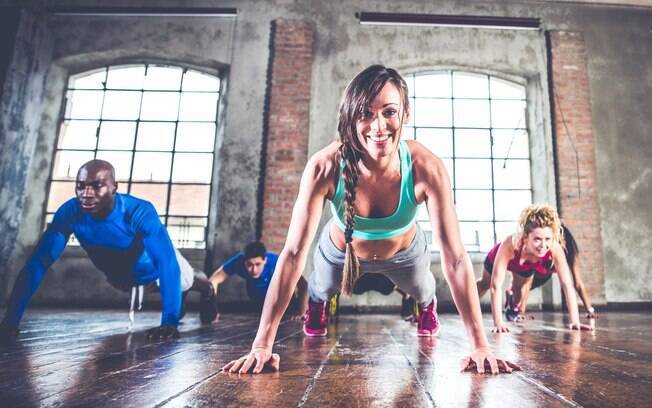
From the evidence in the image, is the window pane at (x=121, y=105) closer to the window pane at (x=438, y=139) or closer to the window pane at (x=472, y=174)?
the window pane at (x=438, y=139)

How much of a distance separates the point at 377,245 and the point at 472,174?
389 centimetres

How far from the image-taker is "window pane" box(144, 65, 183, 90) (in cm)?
537

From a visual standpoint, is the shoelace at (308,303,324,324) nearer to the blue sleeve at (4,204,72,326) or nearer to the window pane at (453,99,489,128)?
the blue sleeve at (4,204,72,326)

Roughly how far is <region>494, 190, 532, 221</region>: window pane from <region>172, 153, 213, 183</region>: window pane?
12.4 ft

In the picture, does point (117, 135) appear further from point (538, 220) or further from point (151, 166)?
point (538, 220)

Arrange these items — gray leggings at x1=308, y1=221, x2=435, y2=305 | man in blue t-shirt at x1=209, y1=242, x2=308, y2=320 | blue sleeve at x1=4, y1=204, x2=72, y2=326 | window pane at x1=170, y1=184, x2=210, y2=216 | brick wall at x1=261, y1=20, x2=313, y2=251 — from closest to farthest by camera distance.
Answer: gray leggings at x1=308, y1=221, x2=435, y2=305, blue sleeve at x1=4, y1=204, x2=72, y2=326, man in blue t-shirt at x1=209, y1=242, x2=308, y2=320, brick wall at x1=261, y1=20, x2=313, y2=251, window pane at x1=170, y1=184, x2=210, y2=216

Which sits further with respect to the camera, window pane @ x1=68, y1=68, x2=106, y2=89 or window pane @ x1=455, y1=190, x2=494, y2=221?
window pane @ x1=68, y1=68, x2=106, y2=89

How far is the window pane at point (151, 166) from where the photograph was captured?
5.07 m

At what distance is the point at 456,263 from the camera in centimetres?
118

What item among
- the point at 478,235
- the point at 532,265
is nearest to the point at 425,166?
the point at 532,265

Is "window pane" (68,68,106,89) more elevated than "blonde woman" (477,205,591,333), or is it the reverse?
"window pane" (68,68,106,89)

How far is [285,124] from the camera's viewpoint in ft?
15.7

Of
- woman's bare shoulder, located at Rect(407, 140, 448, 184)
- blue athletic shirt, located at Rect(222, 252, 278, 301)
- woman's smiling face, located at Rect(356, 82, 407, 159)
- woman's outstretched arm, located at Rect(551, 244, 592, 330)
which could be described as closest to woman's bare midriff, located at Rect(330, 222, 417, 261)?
woman's bare shoulder, located at Rect(407, 140, 448, 184)

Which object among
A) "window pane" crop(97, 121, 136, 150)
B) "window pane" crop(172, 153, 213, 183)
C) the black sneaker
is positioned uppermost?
"window pane" crop(97, 121, 136, 150)
